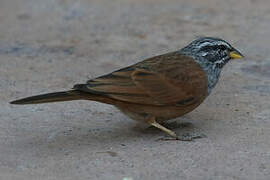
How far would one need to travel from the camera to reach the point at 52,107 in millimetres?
7629

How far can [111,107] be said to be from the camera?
777cm

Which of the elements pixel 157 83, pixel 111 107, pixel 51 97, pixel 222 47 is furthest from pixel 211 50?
pixel 51 97

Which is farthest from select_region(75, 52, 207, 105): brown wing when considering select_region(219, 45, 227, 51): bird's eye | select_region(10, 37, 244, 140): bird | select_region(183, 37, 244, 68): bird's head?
select_region(219, 45, 227, 51): bird's eye

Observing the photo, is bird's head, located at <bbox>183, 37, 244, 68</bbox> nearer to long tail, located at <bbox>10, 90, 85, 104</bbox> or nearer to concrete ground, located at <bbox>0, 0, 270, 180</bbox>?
concrete ground, located at <bbox>0, 0, 270, 180</bbox>

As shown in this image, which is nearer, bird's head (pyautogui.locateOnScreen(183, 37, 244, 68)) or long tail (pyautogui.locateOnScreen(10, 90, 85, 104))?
long tail (pyautogui.locateOnScreen(10, 90, 85, 104))

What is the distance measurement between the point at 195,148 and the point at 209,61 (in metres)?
1.24

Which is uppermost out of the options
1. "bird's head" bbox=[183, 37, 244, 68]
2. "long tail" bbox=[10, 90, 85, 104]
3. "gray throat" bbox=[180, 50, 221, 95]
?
"bird's head" bbox=[183, 37, 244, 68]

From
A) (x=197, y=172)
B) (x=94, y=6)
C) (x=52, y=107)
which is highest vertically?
(x=94, y=6)

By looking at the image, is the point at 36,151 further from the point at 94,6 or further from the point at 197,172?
the point at 94,6

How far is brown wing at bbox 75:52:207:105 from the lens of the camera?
6555mm

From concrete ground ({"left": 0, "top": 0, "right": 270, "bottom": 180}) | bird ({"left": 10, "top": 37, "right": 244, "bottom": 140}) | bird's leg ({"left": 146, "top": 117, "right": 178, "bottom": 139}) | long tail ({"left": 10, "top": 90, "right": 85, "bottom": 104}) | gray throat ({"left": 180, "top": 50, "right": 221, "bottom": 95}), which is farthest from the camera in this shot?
gray throat ({"left": 180, "top": 50, "right": 221, "bottom": 95})

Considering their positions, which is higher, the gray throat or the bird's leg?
the gray throat

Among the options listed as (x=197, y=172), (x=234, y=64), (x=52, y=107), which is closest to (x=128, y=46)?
(x=234, y=64)

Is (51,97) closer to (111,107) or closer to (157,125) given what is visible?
(157,125)
